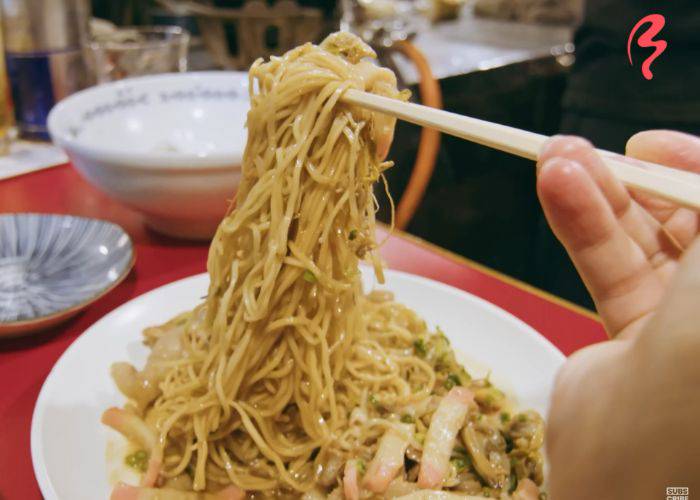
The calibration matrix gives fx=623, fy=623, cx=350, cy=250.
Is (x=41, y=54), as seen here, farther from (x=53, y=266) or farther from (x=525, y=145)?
(x=525, y=145)

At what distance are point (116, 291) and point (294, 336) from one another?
0.81m

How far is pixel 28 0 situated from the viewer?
2.72m

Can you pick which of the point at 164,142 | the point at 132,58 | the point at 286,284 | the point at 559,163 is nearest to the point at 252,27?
the point at 132,58

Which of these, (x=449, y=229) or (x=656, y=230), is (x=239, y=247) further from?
(x=449, y=229)

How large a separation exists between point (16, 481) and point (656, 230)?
4.29 feet

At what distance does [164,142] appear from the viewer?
239cm

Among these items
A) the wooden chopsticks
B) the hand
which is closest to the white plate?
the hand

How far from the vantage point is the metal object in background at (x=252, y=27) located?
3.37 meters

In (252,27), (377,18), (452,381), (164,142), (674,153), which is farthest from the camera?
(377,18)

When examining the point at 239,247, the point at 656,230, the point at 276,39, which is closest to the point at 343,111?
the point at 239,247

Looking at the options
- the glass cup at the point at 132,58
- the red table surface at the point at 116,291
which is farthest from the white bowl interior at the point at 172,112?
the glass cup at the point at 132,58

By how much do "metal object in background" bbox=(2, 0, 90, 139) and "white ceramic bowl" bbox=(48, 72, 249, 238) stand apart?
0.64 metres

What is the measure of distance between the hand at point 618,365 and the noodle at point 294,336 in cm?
52

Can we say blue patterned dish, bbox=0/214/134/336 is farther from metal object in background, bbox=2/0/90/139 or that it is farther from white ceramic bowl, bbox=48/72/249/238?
metal object in background, bbox=2/0/90/139
